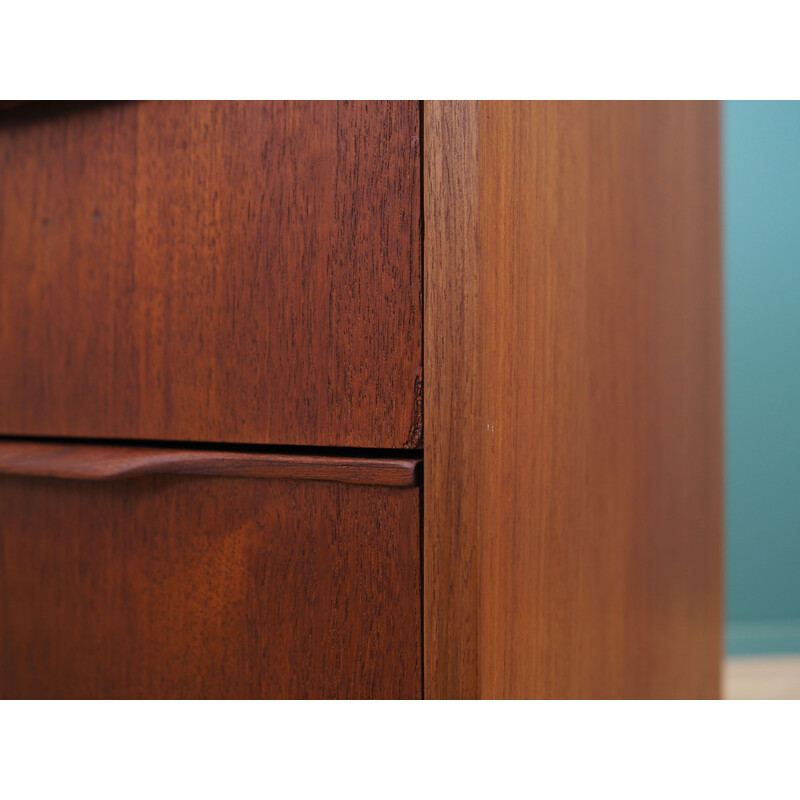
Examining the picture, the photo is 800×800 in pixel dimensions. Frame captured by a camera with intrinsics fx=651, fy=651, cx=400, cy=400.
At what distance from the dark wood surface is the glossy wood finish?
0.9 inches

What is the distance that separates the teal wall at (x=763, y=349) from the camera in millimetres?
712

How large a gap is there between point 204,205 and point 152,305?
1.9 inches

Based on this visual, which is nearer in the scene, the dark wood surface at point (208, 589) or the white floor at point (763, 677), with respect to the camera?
the dark wood surface at point (208, 589)

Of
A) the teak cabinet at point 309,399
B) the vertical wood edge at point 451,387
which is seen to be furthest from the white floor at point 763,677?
the vertical wood edge at point 451,387

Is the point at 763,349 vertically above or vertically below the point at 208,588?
above

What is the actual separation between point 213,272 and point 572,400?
0.17 m

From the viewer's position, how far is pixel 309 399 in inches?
9.7

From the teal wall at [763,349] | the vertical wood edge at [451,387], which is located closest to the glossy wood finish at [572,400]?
the vertical wood edge at [451,387]

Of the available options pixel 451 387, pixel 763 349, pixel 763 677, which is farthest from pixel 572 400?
pixel 763 677

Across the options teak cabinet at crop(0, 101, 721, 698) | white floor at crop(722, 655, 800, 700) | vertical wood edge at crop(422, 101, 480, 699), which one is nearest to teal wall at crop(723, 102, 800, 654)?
white floor at crop(722, 655, 800, 700)

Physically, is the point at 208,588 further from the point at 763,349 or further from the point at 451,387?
the point at 763,349

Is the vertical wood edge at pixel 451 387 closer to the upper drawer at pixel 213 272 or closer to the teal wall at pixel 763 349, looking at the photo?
the upper drawer at pixel 213 272

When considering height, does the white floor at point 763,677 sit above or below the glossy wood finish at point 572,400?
below

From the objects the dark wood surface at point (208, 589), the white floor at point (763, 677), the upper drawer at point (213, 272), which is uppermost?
the upper drawer at point (213, 272)
